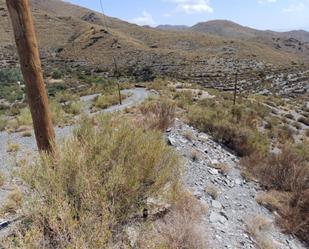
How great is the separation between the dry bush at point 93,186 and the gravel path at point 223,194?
1372 millimetres

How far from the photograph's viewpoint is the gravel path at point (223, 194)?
5.92 meters

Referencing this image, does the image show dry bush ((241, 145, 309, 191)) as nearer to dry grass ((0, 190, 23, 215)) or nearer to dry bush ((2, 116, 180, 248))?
dry bush ((2, 116, 180, 248))

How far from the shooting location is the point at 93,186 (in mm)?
4395

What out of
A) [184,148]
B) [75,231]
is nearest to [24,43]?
[75,231]

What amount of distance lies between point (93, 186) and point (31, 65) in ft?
6.26

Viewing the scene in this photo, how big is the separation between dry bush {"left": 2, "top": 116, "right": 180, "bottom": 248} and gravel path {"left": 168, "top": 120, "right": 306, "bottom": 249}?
4.50 ft

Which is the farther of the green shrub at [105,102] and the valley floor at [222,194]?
the green shrub at [105,102]

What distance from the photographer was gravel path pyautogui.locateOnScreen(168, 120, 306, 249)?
592cm

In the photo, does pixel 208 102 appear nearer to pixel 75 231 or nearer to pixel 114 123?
pixel 114 123

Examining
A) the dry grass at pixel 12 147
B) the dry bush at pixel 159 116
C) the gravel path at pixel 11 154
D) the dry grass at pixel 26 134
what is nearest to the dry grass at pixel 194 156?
the dry bush at pixel 159 116

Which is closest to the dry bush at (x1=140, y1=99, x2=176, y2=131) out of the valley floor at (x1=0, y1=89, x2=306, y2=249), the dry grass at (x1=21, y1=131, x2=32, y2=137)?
the valley floor at (x1=0, y1=89, x2=306, y2=249)

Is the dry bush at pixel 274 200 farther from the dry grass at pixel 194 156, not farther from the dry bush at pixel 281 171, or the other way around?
the dry grass at pixel 194 156

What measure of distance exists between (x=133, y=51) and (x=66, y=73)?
18.3 metres

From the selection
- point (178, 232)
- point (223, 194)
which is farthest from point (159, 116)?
point (178, 232)
